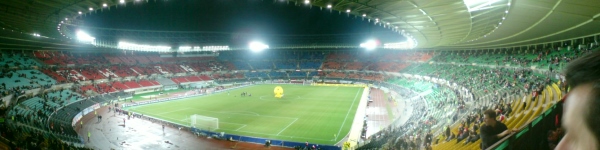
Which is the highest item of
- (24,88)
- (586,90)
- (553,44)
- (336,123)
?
(553,44)

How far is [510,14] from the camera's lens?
14789mm

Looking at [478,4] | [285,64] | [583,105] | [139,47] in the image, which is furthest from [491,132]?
[285,64]

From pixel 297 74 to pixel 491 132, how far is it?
7601 centimetres

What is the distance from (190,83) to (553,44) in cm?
5678

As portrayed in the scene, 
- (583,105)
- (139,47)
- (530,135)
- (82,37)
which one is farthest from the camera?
(139,47)

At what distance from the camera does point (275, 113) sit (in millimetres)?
36094

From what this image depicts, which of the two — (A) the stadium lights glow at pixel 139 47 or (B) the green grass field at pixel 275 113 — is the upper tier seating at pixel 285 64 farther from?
(B) the green grass field at pixel 275 113

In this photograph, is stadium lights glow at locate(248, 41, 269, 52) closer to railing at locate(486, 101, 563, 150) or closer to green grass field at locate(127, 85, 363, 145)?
green grass field at locate(127, 85, 363, 145)

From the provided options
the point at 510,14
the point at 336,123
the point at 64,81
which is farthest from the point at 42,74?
the point at 510,14

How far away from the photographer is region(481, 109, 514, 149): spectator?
3.73m

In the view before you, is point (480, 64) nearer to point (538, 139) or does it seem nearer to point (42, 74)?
point (538, 139)

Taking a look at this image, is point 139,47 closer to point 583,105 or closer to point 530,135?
point 530,135

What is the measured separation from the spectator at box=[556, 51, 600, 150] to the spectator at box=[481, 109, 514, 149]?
256cm

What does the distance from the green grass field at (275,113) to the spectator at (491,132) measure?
2078cm
